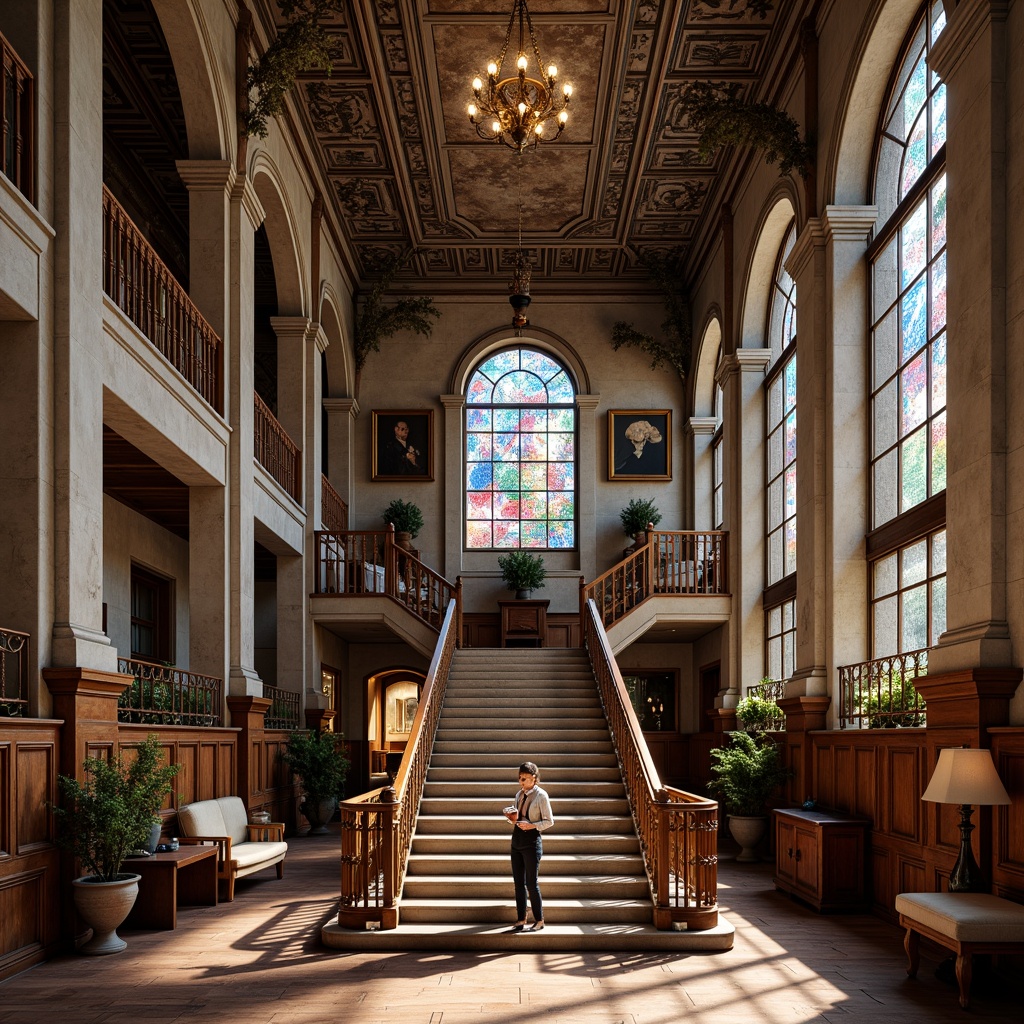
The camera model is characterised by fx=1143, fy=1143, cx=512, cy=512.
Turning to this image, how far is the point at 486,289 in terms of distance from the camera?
70.1ft

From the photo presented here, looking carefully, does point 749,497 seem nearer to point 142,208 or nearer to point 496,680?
point 496,680

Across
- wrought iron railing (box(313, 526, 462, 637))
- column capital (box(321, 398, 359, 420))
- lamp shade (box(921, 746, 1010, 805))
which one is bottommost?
lamp shade (box(921, 746, 1010, 805))

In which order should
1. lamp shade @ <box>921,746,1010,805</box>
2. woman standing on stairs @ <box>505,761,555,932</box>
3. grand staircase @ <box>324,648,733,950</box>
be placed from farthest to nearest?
woman standing on stairs @ <box>505,761,555,932</box> → grand staircase @ <box>324,648,733,950</box> → lamp shade @ <box>921,746,1010,805</box>

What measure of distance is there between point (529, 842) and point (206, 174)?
25.2 feet

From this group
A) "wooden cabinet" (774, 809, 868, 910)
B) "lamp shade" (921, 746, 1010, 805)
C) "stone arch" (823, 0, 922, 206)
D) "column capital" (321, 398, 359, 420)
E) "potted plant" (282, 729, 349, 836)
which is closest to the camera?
"lamp shade" (921, 746, 1010, 805)

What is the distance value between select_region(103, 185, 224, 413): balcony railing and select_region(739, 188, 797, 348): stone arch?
7.11 meters

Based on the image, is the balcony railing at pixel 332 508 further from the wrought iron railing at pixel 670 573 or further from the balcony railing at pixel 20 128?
the balcony railing at pixel 20 128

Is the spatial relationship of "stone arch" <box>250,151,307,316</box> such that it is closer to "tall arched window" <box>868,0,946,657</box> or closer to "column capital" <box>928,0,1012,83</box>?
"tall arched window" <box>868,0,946,657</box>

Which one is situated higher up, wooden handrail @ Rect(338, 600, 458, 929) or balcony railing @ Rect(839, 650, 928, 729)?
balcony railing @ Rect(839, 650, 928, 729)

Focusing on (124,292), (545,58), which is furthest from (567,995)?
Result: (545,58)

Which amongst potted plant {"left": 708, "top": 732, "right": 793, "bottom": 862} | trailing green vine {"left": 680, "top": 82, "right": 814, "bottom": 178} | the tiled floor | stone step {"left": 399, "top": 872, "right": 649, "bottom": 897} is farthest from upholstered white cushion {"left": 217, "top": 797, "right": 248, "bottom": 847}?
trailing green vine {"left": 680, "top": 82, "right": 814, "bottom": 178}

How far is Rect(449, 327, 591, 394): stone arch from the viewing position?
21.3 m

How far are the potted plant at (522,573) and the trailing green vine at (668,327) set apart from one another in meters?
4.30

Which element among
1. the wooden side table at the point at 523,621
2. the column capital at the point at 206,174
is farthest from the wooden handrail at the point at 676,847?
the wooden side table at the point at 523,621
